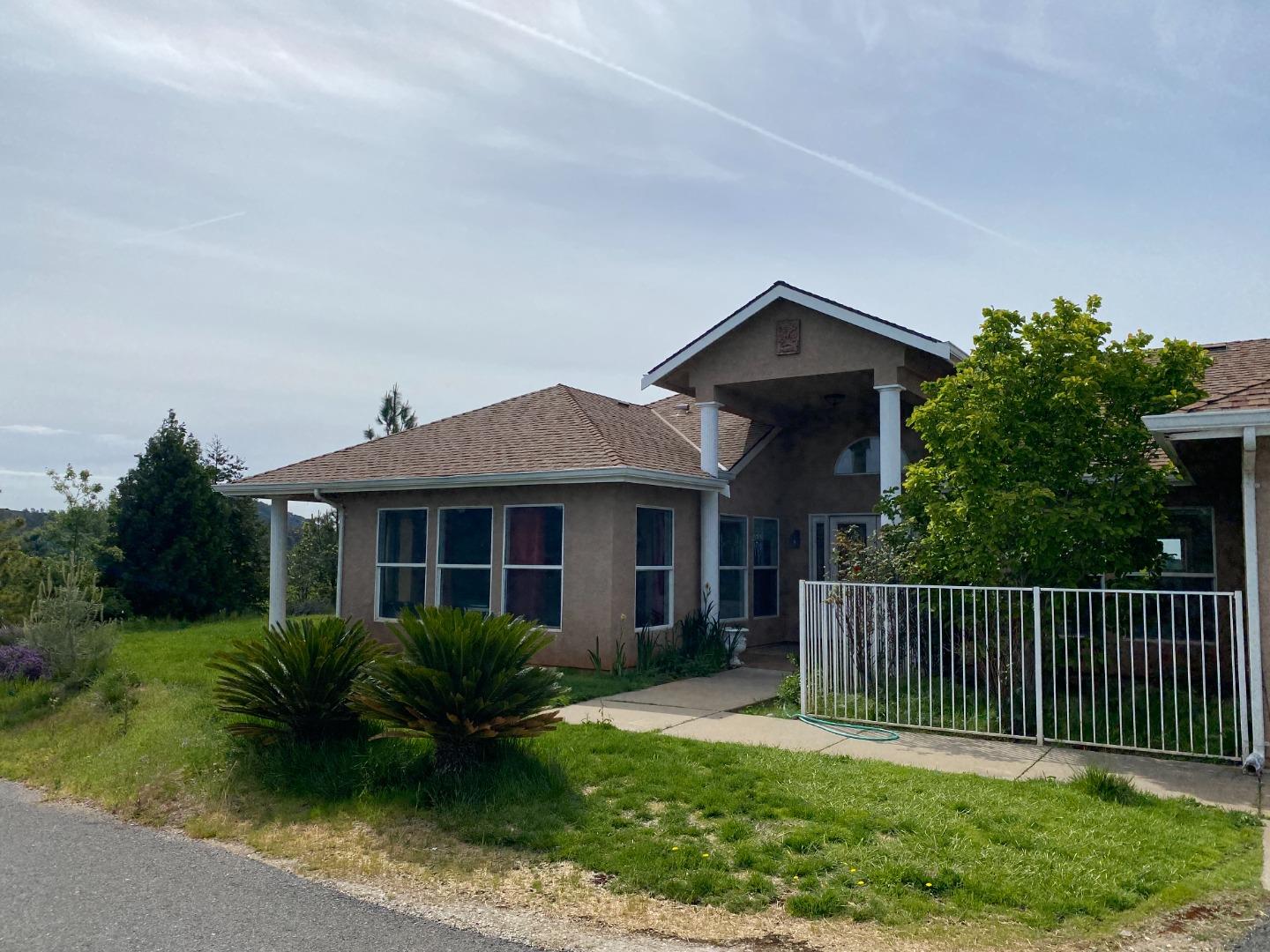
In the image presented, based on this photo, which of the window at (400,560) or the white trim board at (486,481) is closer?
the white trim board at (486,481)

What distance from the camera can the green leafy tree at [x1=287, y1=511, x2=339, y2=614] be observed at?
87.0 ft

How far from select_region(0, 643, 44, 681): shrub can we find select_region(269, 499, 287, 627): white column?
3943 millimetres

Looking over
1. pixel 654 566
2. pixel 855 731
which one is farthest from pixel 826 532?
pixel 855 731

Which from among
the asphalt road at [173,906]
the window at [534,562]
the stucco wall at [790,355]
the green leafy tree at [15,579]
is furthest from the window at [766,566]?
the green leafy tree at [15,579]

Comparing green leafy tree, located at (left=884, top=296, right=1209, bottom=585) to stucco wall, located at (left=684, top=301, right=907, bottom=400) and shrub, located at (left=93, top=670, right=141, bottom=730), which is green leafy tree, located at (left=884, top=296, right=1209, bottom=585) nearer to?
stucco wall, located at (left=684, top=301, right=907, bottom=400)

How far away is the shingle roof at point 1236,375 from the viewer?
8.20 m

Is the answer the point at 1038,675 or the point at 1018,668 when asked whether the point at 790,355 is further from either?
the point at 1038,675

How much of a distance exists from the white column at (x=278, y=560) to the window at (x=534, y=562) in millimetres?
4890

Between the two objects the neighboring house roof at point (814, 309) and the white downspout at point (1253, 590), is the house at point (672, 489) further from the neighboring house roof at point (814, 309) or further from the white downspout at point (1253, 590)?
the white downspout at point (1253, 590)

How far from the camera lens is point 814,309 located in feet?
48.2

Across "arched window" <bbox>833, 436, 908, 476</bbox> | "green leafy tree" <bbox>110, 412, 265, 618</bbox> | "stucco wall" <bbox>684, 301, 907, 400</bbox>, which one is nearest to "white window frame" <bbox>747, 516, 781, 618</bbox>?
"arched window" <bbox>833, 436, 908, 476</bbox>

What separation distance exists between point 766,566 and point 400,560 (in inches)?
253

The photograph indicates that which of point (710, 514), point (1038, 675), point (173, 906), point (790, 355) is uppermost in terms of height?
point (790, 355)

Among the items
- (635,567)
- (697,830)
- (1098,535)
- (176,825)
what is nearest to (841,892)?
(697,830)
